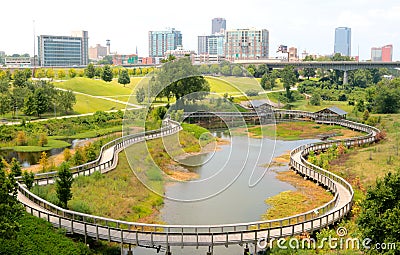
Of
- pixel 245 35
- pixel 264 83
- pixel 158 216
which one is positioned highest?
pixel 245 35

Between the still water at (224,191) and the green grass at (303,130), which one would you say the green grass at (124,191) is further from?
the green grass at (303,130)

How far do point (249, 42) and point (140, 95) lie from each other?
398 ft

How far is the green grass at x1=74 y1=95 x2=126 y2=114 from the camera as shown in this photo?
6969 cm

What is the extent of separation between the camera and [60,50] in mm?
180500

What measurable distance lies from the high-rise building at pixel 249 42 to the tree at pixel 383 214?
106 m

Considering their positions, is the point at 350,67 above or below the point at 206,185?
above

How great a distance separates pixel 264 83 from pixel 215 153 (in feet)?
132

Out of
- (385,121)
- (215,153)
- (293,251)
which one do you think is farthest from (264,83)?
(293,251)

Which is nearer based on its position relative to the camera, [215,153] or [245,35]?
[215,153]

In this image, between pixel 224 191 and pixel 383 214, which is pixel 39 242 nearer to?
pixel 383 214

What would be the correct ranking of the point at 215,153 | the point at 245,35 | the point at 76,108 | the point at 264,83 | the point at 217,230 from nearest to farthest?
the point at 217,230, the point at 215,153, the point at 76,108, the point at 264,83, the point at 245,35

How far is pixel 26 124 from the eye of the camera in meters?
54.5

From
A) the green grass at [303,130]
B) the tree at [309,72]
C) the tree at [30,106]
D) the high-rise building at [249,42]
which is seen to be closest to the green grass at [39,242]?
the green grass at [303,130]

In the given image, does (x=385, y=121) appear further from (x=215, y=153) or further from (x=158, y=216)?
(x=158, y=216)
